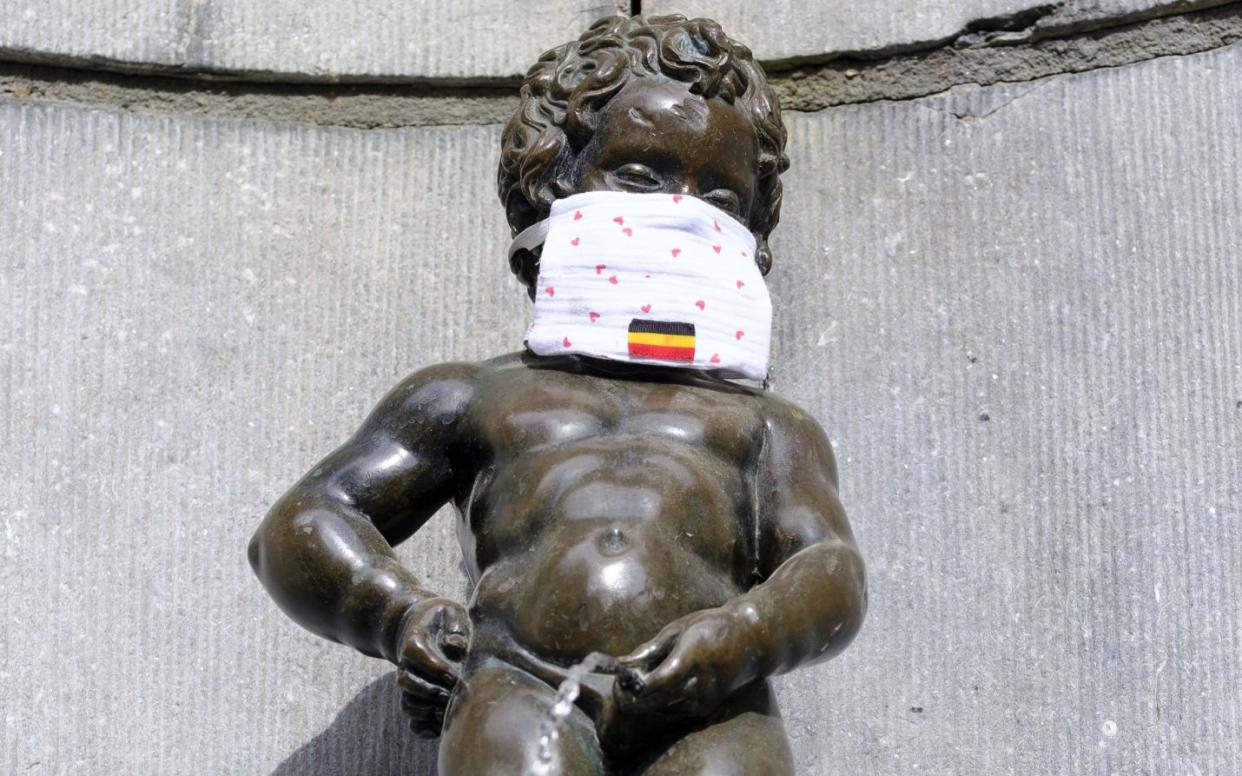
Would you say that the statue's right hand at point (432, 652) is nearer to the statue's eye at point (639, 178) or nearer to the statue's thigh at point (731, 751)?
the statue's thigh at point (731, 751)


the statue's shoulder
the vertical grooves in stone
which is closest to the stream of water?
the statue's shoulder

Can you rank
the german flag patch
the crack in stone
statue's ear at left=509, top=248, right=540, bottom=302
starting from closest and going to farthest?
the german flag patch
statue's ear at left=509, top=248, right=540, bottom=302
the crack in stone

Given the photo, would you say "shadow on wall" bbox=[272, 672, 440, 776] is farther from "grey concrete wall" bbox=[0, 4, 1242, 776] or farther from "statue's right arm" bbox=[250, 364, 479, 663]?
"statue's right arm" bbox=[250, 364, 479, 663]

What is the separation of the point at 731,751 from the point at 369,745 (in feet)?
2.06

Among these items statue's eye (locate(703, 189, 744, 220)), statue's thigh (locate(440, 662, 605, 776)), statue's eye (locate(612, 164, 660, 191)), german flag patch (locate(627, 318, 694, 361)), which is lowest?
statue's thigh (locate(440, 662, 605, 776))

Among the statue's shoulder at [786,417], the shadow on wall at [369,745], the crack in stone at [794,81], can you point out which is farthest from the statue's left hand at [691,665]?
the crack in stone at [794,81]

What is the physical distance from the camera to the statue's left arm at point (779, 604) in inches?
66.2

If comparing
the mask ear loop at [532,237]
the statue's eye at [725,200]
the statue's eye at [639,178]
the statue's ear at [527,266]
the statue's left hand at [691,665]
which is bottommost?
the statue's left hand at [691,665]

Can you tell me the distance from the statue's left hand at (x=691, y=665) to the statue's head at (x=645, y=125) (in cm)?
48

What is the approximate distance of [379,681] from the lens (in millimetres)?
2236

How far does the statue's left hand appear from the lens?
167 centimetres

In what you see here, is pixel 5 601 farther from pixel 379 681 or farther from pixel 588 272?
pixel 588 272

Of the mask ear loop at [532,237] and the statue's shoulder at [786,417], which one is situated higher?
the mask ear loop at [532,237]

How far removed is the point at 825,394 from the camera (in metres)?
2.36
